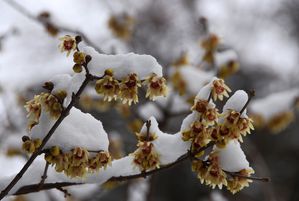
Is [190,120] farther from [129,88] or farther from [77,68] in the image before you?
[77,68]

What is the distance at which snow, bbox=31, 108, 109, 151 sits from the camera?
1307mm

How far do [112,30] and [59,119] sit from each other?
260 centimetres

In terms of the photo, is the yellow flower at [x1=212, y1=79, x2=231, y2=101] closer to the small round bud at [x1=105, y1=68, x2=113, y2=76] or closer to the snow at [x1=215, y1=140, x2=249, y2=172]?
the snow at [x1=215, y1=140, x2=249, y2=172]

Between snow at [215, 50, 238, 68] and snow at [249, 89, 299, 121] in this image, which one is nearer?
snow at [215, 50, 238, 68]

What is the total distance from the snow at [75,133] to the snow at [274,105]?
235cm

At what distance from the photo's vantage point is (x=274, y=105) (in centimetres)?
363

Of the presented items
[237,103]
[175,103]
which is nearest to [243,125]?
[237,103]

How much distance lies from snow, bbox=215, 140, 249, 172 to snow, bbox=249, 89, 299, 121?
2.20 m

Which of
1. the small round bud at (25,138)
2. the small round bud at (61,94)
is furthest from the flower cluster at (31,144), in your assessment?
the small round bud at (61,94)

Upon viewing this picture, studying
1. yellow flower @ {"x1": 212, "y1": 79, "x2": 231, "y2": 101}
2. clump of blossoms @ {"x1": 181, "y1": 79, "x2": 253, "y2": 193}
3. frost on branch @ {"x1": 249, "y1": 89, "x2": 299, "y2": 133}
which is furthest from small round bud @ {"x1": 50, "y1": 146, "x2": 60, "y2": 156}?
frost on branch @ {"x1": 249, "y1": 89, "x2": 299, "y2": 133}

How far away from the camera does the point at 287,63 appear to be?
600 inches

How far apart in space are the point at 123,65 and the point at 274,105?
2543 mm

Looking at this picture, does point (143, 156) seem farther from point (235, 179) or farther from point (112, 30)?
point (112, 30)

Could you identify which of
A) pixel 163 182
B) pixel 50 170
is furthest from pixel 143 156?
pixel 163 182
